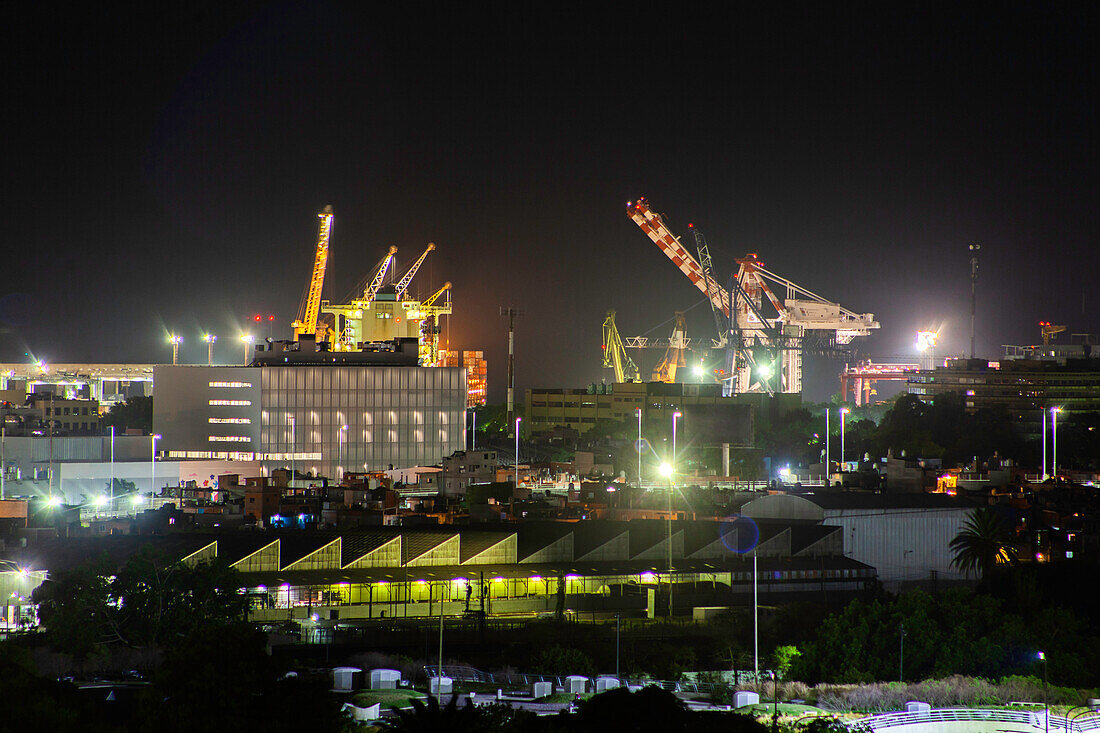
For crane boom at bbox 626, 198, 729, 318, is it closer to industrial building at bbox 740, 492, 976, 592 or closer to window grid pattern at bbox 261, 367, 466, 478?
window grid pattern at bbox 261, 367, 466, 478

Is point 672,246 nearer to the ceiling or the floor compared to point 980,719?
nearer to the ceiling

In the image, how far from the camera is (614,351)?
86.5 meters

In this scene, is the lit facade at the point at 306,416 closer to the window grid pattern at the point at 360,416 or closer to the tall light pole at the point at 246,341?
the window grid pattern at the point at 360,416

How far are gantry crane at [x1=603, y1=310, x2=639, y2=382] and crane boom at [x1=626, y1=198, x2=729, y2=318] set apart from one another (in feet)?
41.5

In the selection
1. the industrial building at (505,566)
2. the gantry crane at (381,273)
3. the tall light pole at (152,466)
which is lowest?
the industrial building at (505,566)

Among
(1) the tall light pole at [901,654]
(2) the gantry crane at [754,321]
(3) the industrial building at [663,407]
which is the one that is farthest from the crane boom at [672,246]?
(1) the tall light pole at [901,654]

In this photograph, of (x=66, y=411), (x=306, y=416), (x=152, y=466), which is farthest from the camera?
(x=66, y=411)

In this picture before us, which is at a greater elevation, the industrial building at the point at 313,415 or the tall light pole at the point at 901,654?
the industrial building at the point at 313,415

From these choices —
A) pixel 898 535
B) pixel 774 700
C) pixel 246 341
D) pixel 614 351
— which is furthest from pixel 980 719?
pixel 614 351

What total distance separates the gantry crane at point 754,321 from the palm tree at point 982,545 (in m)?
41.3

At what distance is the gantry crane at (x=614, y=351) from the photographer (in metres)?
86.1

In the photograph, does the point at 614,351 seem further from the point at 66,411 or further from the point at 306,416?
the point at 306,416

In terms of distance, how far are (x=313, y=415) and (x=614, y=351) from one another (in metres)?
44.9

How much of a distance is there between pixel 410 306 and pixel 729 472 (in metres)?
36.2
